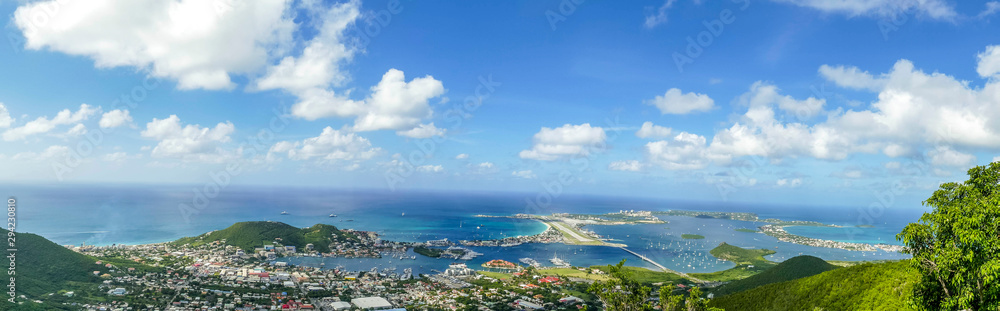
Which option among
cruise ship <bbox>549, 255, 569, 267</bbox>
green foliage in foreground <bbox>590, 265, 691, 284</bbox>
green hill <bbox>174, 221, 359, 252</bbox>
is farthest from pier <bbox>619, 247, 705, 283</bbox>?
green hill <bbox>174, 221, 359, 252</bbox>

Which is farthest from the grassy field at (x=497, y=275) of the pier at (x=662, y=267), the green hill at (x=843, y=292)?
the green hill at (x=843, y=292)

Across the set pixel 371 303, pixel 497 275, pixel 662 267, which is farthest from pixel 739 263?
pixel 371 303

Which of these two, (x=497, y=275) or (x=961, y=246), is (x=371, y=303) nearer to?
(x=497, y=275)

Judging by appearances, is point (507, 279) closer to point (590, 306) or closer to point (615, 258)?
point (590, 306)

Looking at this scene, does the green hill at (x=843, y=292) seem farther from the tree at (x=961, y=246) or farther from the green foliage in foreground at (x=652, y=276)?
the green foliage in foreground at (x=652, y=276)

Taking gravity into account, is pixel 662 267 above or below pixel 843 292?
below

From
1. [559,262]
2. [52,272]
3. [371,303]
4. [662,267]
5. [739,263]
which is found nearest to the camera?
[52,272]
